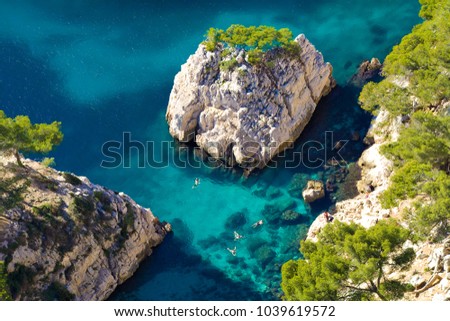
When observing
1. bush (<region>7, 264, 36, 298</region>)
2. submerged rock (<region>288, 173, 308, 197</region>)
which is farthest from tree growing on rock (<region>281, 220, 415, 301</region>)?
bush (<region>7, 264, 36, 298</region>)

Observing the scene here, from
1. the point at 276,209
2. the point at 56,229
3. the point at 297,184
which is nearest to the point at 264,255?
the point at 276,209

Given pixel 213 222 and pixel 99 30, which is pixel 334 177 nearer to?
pixel 213 222

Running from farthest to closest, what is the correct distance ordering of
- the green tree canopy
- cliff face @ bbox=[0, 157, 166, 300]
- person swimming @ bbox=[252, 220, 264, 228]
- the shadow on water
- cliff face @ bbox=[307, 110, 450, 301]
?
person swimming @ bbox=[252, 220, 264, 228], the shadow on water, the green tree canopy, cliff face @ bbox=[0, 157, 166, 300], cliff face @ bbox=[307, 110, 450, 301]

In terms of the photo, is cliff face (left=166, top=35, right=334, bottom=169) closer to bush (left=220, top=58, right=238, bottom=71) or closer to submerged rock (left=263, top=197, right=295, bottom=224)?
bush (left=220, top=58, right=238, bottom=71)

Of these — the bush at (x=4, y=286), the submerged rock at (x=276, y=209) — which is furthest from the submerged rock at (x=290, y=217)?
the bush at (x=4, y=286)

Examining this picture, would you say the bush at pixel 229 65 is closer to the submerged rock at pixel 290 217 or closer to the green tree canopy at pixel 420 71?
the green tree canopy at pixel 420 71

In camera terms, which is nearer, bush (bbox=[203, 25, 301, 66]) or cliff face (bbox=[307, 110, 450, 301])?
cliff face (bbox=[307, 110, 450, 301])

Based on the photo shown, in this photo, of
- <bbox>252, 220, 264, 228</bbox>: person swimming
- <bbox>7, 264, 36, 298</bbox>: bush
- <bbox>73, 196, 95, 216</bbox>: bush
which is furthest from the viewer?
<bbox>252, 220, 264, 228</bbox>: person swimming
